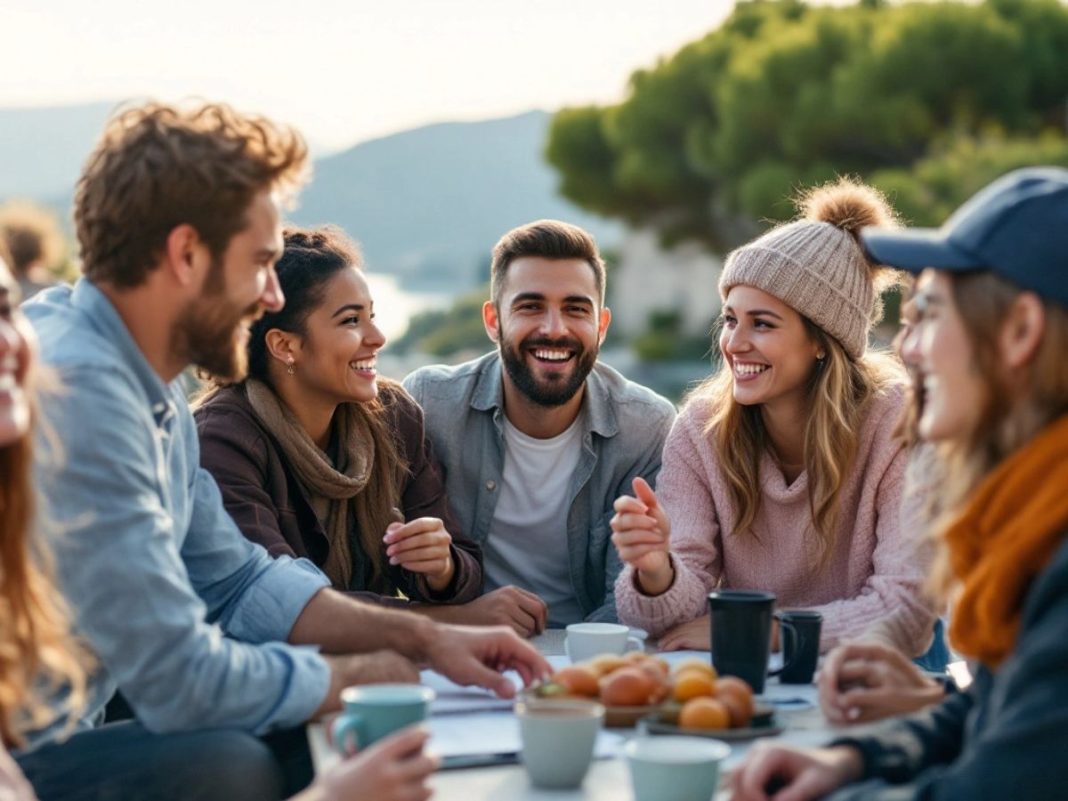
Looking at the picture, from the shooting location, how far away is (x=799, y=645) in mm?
2654

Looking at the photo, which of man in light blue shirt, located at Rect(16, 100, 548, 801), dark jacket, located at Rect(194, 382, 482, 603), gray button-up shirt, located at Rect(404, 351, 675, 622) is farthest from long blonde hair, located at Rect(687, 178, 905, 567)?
man in light blue shirt, located at Rect(16, 100, 548, 801)

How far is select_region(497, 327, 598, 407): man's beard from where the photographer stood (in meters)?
4.21

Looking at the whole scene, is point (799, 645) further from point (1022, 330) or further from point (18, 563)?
point (18, 563)

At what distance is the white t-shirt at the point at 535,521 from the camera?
4211 millimetres

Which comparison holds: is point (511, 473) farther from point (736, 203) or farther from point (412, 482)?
point (736, 203)

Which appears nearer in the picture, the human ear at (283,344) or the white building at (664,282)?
the human ear at (283,344)

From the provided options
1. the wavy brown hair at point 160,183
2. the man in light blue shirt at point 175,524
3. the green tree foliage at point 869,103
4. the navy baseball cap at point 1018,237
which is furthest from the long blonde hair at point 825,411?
the green tree foliage at point 869,103

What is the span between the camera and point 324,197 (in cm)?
4806

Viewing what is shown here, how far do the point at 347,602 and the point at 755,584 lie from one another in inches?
45.5

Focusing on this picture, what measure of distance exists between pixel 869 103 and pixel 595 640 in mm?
26317

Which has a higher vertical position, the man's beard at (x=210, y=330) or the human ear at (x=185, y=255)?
the human ear at (x=185, y=255)

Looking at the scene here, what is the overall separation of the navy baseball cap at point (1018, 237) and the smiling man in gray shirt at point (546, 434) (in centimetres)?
222

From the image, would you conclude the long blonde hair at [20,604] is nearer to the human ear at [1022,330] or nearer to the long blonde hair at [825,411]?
the human ear at [1022,330]

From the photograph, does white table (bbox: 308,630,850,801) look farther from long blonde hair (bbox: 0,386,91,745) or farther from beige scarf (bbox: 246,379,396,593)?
beige scarf (bbox: 246,379,396,593)
